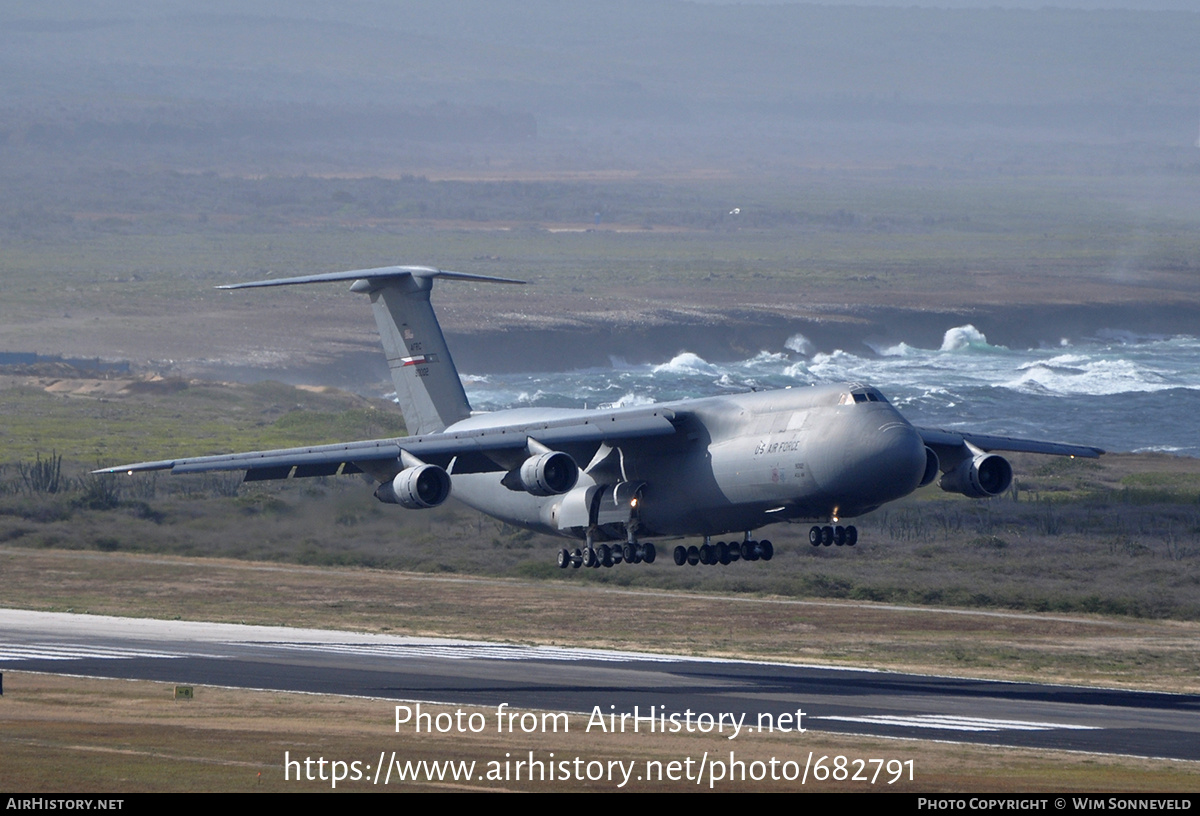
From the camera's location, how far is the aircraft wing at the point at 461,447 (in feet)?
124

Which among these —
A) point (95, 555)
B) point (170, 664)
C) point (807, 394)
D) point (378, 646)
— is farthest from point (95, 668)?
point (95, 555)

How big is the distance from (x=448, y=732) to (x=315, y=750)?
3088 mm

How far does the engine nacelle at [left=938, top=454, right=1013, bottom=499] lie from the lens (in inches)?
1467

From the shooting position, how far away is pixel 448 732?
93.5 ft

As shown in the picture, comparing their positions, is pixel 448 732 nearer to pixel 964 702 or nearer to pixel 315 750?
pixel 315 750

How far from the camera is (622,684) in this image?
121 feet

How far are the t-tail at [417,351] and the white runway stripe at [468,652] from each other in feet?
18.5

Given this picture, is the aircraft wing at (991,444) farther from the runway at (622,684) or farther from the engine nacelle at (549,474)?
the engine nacelle at (549,474)

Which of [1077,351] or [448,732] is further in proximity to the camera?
[1077,351]

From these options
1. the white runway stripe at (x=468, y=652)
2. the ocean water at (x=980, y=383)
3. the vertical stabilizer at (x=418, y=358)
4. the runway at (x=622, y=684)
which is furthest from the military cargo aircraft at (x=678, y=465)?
the ocean water at (x=980, y=383)

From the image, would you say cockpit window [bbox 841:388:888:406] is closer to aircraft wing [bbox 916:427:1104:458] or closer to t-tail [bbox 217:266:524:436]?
aircraft wing [bbox 916:427:1104:458]

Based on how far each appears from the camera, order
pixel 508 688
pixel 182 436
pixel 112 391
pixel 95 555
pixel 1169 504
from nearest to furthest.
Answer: pixel 508 688
pixel 95 555
pixel 1169 504
pixel 182 436
pixel 112 391

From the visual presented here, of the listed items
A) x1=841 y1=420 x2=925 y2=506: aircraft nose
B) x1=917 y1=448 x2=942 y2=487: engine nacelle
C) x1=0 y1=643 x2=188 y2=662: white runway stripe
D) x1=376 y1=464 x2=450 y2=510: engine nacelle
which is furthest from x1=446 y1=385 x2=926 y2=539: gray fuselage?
x1=0 y1=643 x2=188 y2=662: white runway stripe

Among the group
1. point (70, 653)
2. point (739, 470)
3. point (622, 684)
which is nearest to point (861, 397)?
point (739, 470)
